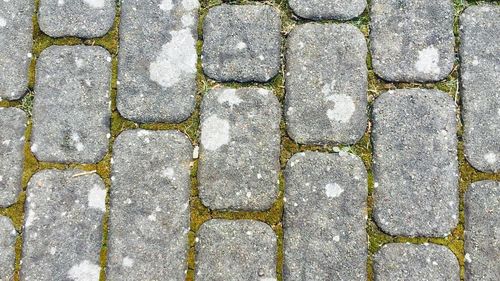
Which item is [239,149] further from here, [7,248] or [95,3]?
[7,248]

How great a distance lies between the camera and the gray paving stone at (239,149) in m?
2.16

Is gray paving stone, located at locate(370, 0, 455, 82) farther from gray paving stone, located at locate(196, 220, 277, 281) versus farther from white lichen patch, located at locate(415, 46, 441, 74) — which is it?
gray paving stone, located at locate(196, 220, 277, 281)

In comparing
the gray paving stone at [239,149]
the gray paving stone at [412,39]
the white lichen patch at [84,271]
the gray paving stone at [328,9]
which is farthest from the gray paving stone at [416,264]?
the white lichen patch at [84,271]

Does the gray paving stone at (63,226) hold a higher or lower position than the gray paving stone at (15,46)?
lower

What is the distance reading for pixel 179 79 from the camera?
225 cm

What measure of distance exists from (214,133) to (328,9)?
71cm

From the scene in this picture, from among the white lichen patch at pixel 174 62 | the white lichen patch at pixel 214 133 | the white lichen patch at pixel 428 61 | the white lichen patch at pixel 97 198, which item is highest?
the white lichen patch at pixel 428 61

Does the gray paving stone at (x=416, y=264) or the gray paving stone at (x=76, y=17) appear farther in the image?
the gray paving stone at (x=76, y=17)

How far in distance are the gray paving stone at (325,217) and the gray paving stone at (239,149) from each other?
4.0 inches

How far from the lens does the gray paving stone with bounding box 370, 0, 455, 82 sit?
88.5 inches

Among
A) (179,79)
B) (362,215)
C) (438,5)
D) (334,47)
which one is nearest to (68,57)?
(179,79)

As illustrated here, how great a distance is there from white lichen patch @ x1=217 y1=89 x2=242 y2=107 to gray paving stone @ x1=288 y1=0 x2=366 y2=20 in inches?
17.3

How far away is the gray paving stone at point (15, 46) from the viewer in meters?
2.26

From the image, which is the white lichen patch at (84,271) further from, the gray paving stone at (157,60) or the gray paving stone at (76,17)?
the gray paving stone at (76,17)
